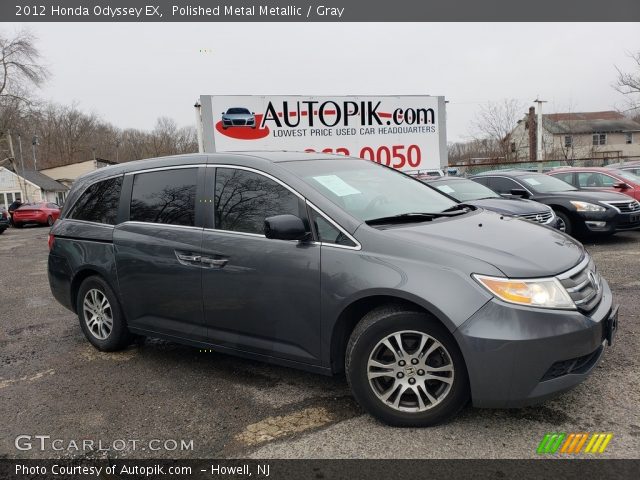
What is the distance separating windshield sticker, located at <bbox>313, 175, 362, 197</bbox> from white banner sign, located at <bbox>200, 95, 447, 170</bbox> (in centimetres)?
811

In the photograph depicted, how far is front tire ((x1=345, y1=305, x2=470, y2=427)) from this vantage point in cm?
279

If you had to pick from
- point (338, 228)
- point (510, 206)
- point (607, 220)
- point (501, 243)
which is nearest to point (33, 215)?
point (510, 206)

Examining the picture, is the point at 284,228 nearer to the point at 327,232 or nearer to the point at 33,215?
the point at 327,232

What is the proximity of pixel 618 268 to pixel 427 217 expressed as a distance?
4.74 meters

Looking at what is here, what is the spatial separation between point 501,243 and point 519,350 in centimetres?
71

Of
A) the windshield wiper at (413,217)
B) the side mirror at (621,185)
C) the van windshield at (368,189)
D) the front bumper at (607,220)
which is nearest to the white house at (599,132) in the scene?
the side mirror at (621,185)

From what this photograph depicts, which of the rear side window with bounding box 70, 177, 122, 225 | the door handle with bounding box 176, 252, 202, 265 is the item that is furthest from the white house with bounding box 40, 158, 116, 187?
the door handle with bounding box 176, 252, 202, 265

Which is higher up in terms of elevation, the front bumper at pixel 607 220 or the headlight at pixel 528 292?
the headlight at pixel 528 292

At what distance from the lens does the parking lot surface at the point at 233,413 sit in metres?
2.79

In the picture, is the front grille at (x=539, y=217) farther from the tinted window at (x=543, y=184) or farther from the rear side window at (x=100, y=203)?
the rear side window at (x=100, y=203)

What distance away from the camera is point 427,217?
3436 millimetres

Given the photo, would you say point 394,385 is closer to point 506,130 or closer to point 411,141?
point 411,141

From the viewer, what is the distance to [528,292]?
268 centimetres

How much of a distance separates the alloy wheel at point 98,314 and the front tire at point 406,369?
8.41ft
